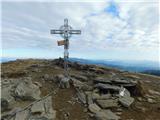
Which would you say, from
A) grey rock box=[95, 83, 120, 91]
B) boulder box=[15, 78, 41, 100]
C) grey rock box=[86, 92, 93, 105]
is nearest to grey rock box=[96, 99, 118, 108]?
grey rock box=[86, 92, 93, 105]

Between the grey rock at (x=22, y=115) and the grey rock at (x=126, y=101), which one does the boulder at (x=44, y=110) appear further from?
the grey rock at (x=126, y=101)

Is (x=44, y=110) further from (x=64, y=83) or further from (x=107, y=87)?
(x=107, y=87)

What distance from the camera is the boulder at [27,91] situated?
37.7ft

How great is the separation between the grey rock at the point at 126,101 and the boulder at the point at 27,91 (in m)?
4.87

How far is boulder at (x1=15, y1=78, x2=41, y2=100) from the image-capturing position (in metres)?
11.5

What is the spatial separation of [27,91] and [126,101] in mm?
5880

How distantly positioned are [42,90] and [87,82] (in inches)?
134

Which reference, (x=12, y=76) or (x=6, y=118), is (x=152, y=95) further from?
(x=12, y=76)

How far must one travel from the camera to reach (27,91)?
468 inches

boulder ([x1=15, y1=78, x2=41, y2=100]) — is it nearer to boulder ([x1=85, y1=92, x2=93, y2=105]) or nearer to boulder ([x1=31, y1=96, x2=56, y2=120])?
boulder ([x1=31, y1=96, x2=56, y2=120])

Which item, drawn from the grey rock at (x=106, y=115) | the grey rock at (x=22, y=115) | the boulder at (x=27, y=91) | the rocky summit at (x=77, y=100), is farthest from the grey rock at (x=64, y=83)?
the grey rock at (x=106, y=115)

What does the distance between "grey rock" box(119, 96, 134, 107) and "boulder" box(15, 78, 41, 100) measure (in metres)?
4.87

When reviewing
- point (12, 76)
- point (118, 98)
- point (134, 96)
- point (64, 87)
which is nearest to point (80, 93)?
point (64, 87)

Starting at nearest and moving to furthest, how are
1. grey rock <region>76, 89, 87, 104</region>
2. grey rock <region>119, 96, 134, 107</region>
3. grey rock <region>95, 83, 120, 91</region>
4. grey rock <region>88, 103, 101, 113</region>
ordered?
grey rock <region>88, 103, 101, 113</region>
grey rock <region>119, 96, 134, 107</region>
grey rock <region>76, 89, 87, 104</region>
grey rock <region>95, 83, 120, 91</region>
